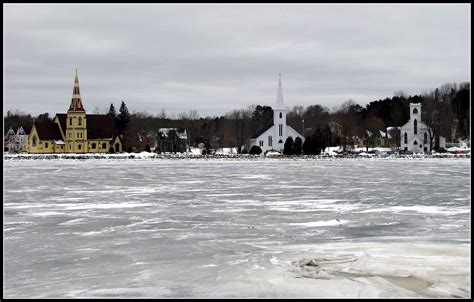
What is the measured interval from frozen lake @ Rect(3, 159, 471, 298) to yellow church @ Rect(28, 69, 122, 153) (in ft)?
269

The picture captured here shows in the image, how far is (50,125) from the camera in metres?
103

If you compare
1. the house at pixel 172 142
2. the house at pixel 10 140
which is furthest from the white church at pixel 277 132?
the house at pixel 10 140

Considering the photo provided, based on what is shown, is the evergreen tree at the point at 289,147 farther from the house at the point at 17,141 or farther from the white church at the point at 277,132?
the house at the point at 17,141

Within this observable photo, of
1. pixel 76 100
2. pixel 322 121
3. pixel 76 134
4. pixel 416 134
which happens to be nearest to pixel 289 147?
pixel 416 134

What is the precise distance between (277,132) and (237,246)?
8586cm

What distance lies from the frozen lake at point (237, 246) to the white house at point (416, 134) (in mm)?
76138

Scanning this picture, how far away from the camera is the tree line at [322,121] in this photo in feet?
322

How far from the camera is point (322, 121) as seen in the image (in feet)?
444

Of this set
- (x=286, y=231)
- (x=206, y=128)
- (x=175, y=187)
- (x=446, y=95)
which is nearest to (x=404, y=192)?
(x=175, y=187)

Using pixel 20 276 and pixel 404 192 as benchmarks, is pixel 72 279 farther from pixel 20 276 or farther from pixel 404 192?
pixel 404 192

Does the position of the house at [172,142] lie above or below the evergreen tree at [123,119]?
below

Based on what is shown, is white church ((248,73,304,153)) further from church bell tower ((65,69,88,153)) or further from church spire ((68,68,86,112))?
church spire ((68,68,86,112))

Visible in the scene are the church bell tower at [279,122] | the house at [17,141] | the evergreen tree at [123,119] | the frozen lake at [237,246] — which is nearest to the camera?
the frozen lake at [237,246]

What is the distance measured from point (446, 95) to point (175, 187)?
341 ft
